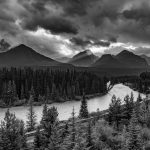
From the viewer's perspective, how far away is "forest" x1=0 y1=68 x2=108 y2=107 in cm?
10269

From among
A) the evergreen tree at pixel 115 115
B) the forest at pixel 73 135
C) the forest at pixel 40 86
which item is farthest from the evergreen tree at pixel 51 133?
the forest at pixel 40 86

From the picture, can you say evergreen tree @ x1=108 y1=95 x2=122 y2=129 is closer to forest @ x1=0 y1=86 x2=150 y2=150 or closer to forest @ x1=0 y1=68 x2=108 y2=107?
forest @ x1=0 y1=86 x2=150 y2=150

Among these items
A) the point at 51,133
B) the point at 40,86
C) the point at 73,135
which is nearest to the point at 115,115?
the point at 73,135

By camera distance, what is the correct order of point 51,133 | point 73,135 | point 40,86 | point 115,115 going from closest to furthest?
point 51,133 → point 73,135 → point 115,115 → point 40,86

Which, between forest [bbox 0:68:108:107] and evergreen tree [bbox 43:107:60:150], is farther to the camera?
forest [bbox 0:68:108:107]

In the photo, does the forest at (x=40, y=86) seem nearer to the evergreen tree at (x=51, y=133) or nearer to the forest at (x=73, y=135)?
the forest at (x=73, y=135)

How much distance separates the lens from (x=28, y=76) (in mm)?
123000

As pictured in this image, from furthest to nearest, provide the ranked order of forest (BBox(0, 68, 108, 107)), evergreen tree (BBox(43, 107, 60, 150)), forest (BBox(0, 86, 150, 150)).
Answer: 1. forest (BBox(0, 68, 108, 107))
2. forest (BBox(0, 86, 150, 150))
3. evergreen tree (BBox(43, 107, 60, 150))

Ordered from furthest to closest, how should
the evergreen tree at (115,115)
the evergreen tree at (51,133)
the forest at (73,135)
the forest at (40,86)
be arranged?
the forest at (40,86) → the evergreen tree at (115,115) → the forest at (73,135) → the evergreen tree at (51,133)

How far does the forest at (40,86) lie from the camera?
337 feet

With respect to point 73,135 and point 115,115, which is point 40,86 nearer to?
point 115,115

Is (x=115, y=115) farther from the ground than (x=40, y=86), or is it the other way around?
(x=40, y=86)

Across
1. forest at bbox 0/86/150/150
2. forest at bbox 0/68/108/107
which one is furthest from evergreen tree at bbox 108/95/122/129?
forest at bbox 0/68/108/107

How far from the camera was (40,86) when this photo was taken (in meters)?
118
